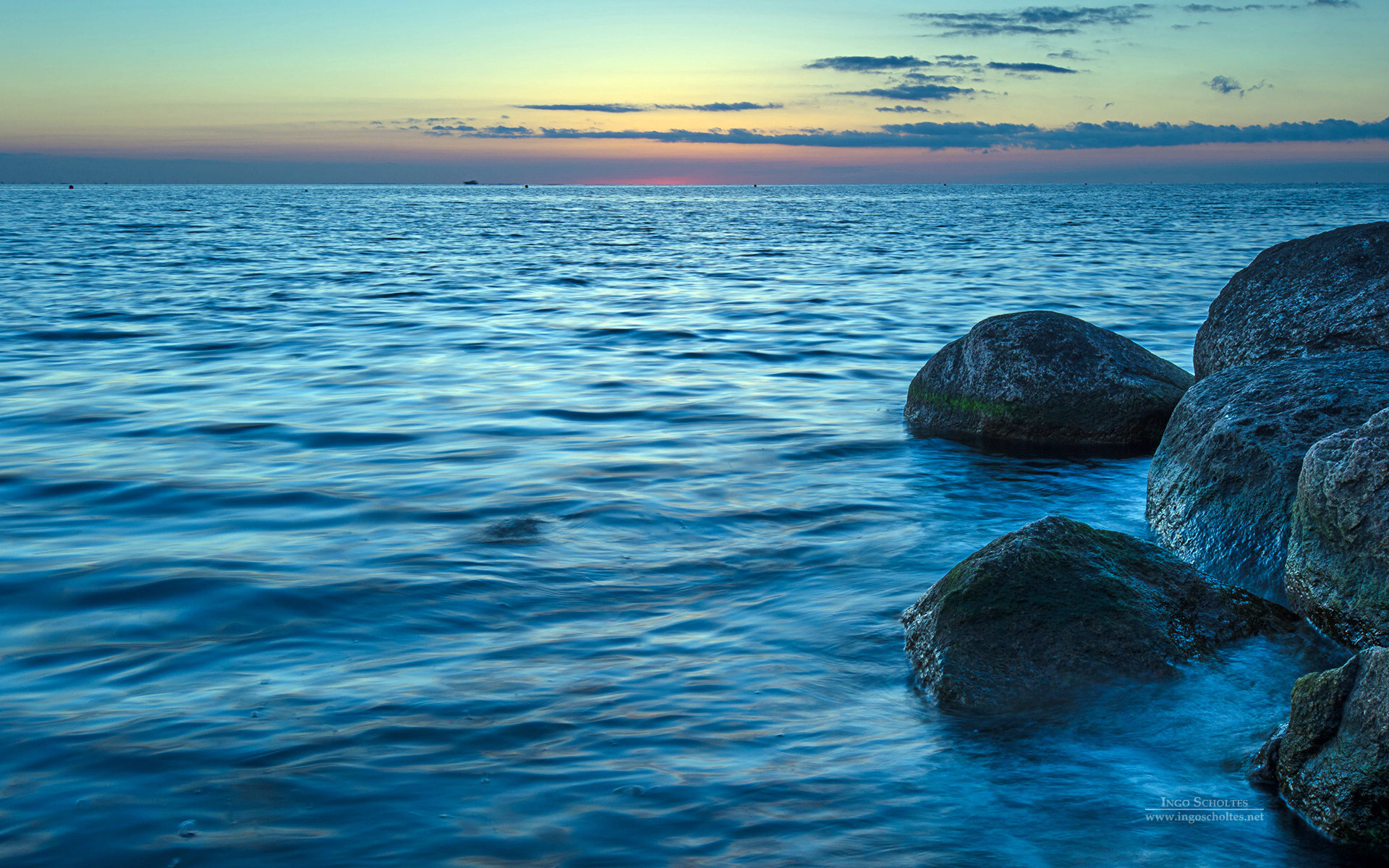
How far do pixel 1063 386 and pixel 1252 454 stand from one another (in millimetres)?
3280

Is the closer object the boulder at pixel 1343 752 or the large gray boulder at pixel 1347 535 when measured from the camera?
the boulder at pixel 1343 752

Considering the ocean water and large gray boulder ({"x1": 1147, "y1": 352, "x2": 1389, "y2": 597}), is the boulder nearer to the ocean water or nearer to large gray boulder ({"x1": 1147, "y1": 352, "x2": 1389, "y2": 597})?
the ocean water

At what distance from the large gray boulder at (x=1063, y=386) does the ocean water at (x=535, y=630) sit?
0.46 m

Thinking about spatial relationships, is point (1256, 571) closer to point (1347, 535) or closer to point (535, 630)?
point (1347, 535)

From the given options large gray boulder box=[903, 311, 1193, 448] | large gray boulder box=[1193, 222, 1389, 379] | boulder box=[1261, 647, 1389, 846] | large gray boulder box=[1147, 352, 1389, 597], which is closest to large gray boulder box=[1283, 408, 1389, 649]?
large gray boulder box=[1147, 352, 1389, 597]

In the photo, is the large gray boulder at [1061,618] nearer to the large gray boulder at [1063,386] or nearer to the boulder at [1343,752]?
the boulder at [1343,752]

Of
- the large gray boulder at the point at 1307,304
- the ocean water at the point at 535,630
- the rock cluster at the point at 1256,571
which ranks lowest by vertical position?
the ocean water at the point at 535,630

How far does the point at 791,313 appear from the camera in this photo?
19.7m

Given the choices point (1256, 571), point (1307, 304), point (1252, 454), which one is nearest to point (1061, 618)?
point (1256, 571)

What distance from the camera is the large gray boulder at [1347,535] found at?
448 cm

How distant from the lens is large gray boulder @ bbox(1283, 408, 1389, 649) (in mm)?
4480

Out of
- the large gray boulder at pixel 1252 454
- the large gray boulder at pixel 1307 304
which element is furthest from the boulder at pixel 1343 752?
the large gray boulder at pixel 1307 304

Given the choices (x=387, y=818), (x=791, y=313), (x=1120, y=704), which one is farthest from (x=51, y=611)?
(x=791, y=313)

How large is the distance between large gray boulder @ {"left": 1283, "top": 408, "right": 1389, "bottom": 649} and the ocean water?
256mm
